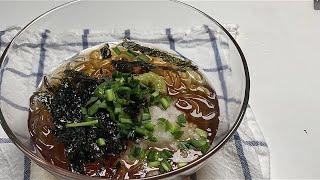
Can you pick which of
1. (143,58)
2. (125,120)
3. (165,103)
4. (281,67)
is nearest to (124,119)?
(125,120)

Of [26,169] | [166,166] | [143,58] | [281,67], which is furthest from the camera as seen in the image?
[281,67]

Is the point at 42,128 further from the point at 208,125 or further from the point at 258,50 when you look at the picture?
the point at 258,50

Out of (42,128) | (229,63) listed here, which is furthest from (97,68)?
(229,63)

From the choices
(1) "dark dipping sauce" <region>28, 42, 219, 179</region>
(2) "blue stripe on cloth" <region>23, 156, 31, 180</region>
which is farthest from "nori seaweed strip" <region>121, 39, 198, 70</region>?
(2) "blue stripe on cloth" <region>23, 156, 31, 180</region>

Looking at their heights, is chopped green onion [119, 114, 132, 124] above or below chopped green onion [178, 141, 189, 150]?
above

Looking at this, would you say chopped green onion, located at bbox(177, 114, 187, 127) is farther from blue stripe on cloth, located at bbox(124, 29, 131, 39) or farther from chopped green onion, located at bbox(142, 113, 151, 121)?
blue stripe on cloth, located at bbox(124, 29, 131, 39)

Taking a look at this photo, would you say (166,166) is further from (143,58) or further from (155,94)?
(143,58)
